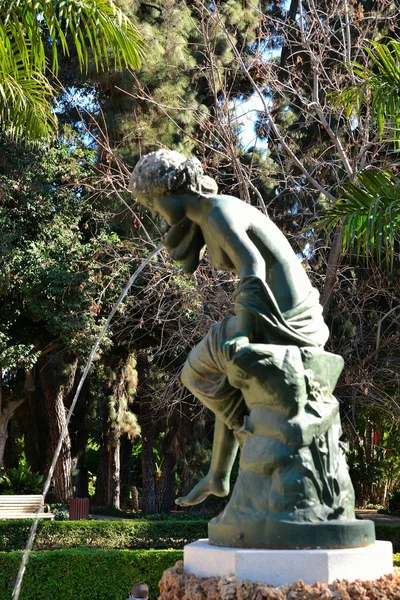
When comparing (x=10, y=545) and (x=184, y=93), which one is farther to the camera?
(x=184, y=93)

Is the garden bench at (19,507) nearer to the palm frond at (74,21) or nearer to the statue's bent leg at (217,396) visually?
the palm frond at (74,21)

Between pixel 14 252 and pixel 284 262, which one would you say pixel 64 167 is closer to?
pixel 14 252

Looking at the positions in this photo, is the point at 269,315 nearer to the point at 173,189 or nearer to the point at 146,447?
the point at 173,189

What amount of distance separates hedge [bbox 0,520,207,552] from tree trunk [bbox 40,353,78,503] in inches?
202

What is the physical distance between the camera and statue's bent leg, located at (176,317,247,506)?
14.6 feet

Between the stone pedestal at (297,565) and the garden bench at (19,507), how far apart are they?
50.2 ft

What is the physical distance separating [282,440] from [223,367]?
0.51 m

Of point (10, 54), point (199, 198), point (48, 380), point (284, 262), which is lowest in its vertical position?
point (284, 262)

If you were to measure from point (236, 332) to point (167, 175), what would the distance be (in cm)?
93

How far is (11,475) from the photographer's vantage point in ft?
79.0

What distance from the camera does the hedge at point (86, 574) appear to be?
11.0 m

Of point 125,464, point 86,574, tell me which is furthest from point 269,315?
point 125,464

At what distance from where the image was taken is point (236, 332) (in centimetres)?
430

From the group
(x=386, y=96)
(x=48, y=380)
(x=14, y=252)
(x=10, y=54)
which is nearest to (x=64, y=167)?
(x=14, y=252)
